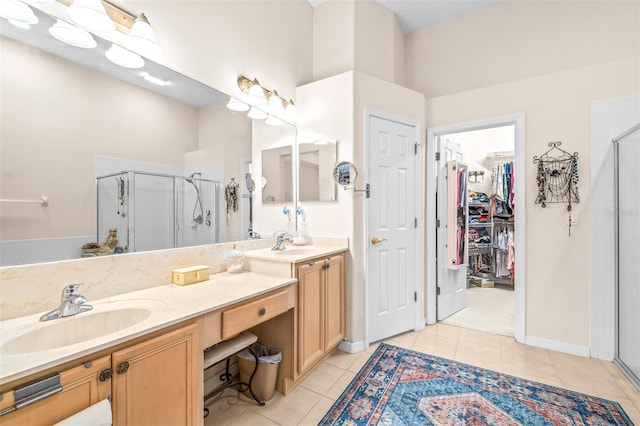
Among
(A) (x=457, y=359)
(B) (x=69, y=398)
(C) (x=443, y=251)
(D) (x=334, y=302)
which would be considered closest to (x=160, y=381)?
(B) (x=69, y=398)

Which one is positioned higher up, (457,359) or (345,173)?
(345,173)

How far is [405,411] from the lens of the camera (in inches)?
68.4

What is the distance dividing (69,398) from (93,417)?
0.09 meters

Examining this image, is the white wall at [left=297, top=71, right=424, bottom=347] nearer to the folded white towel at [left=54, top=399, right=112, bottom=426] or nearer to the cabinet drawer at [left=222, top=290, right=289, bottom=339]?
the cabinet drawer at [left=222, top=290, right=289, bottom=339]

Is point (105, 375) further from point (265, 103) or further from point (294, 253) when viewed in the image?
point (265, 103)

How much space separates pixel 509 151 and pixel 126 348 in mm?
5526

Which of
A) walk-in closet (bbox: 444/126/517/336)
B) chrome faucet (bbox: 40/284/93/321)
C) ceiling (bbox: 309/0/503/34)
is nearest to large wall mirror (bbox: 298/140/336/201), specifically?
ceiling (bbox: 309/0/503/34)

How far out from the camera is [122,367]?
0.99 metres

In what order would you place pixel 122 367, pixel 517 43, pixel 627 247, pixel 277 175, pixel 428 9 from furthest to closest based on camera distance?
pixel 428 9 → pixel 517 43 → pixel 277 175 → pixel 627 247 → pixel 122 367

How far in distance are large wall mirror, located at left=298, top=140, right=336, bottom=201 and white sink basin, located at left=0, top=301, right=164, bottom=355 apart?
65.1 inches

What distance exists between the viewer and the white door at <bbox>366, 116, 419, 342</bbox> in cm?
259

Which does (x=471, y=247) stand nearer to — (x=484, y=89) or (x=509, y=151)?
(x=509, y=151)

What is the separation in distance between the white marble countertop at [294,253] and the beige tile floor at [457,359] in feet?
2.97

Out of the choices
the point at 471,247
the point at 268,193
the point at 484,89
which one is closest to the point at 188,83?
the point at 268,193
